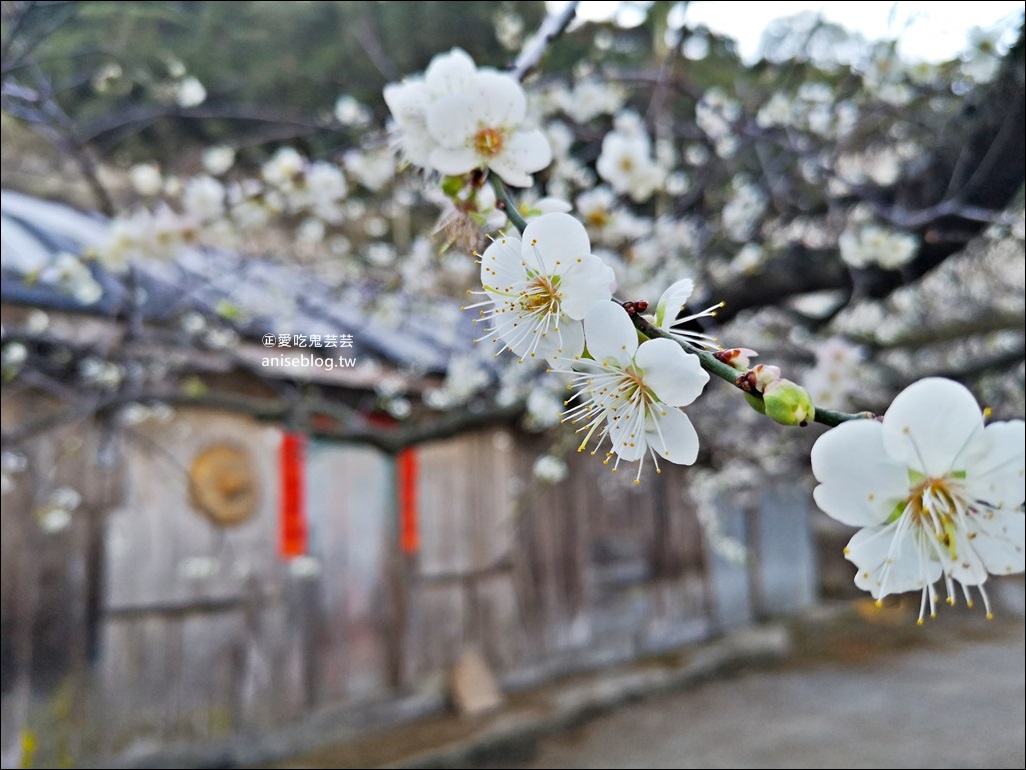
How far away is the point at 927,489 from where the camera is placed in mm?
457

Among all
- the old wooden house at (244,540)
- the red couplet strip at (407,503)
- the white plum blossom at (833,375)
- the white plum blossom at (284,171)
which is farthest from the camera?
the red couplet strip at (407,503)

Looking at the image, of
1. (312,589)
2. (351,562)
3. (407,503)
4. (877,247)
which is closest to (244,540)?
(312,589)

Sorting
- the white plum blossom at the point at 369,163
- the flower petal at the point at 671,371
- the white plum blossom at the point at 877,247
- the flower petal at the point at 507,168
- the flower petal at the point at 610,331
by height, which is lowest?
the flower petal at the point at 671,371

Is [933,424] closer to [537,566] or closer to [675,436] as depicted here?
[675,436]

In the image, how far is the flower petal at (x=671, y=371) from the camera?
507 mm

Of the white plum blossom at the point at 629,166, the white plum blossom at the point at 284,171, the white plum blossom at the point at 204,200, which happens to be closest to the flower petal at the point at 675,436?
the white plum blossom at the point at 284,171

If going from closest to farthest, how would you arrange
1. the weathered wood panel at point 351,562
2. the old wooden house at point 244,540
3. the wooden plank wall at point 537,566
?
the old wooden house at point 244,540 < the weathered wood panel at point 351,562 < the wooden plank wall at point 537,566

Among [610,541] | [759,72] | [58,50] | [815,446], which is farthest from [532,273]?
[610,541]

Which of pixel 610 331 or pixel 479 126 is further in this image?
pixel 479 126

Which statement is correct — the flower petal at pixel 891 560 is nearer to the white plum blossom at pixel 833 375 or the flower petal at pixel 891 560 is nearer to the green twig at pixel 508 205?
the green twig at pixel 508 205

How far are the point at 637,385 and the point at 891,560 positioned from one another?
0.21 metres

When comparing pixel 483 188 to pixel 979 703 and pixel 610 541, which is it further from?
pixel 610 541

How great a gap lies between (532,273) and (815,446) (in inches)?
9.9

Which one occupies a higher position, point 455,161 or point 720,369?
point 455,161
